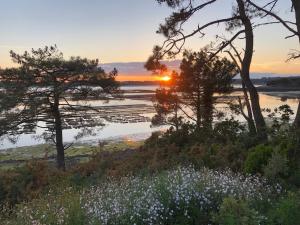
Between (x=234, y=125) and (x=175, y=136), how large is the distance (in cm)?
215

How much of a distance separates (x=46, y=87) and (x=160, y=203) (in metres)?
21.9

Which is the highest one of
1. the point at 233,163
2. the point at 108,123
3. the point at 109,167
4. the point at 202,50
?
the point at 202,50

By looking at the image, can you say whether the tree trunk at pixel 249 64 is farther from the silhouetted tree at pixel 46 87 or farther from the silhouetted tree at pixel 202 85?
the silhouetted tree at pixel 46 87

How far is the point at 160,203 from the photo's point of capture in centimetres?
731

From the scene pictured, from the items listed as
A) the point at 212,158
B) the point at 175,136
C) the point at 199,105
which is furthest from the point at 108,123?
the point at 212,158

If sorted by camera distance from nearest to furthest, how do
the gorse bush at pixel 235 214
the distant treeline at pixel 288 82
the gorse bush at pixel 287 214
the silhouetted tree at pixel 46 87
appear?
the gorse bush at pixel 235 214 → the gorse bush at pixel 287 214 → the silhouetted tree at pixel 46 87 → the distant treeline at pixel 288 82

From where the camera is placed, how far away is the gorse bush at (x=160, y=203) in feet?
23.5

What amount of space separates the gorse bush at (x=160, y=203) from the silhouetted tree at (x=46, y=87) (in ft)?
60.8

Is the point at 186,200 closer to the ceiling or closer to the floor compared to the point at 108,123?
closer to the ceiling

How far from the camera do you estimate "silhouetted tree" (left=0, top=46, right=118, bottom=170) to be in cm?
2636

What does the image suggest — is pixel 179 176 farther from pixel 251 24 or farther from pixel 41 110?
pixel 41 110

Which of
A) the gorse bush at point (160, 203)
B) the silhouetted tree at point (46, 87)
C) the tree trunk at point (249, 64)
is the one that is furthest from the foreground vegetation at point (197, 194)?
the silhouetted tree at point (46, 87)

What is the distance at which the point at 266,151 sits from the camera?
1064cm

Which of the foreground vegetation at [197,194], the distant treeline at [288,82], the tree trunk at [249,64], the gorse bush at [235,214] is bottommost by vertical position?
the distant treeline at [288,82]
